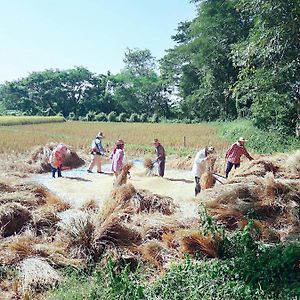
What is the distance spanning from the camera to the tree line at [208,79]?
52.9 ft

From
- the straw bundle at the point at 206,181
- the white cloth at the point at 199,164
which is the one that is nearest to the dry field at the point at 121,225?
the straw bundle at the point at 206,181

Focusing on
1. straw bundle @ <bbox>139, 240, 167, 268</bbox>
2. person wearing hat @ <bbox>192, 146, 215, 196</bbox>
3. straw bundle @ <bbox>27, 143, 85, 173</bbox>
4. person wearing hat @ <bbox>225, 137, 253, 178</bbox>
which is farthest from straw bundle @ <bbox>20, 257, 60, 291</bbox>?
straw bundle @ <bbox>27, 143, 85, 173</bbox>

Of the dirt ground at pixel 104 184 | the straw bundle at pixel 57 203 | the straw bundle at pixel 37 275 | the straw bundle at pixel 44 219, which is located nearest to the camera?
the straw bundle at pixel 37 275

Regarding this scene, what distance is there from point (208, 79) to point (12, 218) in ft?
106

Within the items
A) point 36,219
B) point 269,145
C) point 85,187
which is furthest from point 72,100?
point 36,219

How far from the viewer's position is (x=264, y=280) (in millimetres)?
5082

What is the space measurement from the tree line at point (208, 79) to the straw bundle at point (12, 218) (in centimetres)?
1091

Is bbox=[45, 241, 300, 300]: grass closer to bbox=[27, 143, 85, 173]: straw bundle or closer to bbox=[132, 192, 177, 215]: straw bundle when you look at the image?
bbox=[132, 192, 177, 215]: straw bundle

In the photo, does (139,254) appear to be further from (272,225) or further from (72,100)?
(72,100)

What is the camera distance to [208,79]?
37.3 meters

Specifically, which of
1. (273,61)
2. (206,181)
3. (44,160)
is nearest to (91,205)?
(206,181)

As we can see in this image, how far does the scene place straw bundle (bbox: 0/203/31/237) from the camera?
6871 millimetres

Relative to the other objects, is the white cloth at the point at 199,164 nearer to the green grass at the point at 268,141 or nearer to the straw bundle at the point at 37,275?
the straw bundle at the point at 37,275

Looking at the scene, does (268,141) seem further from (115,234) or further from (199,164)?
(115,234)
